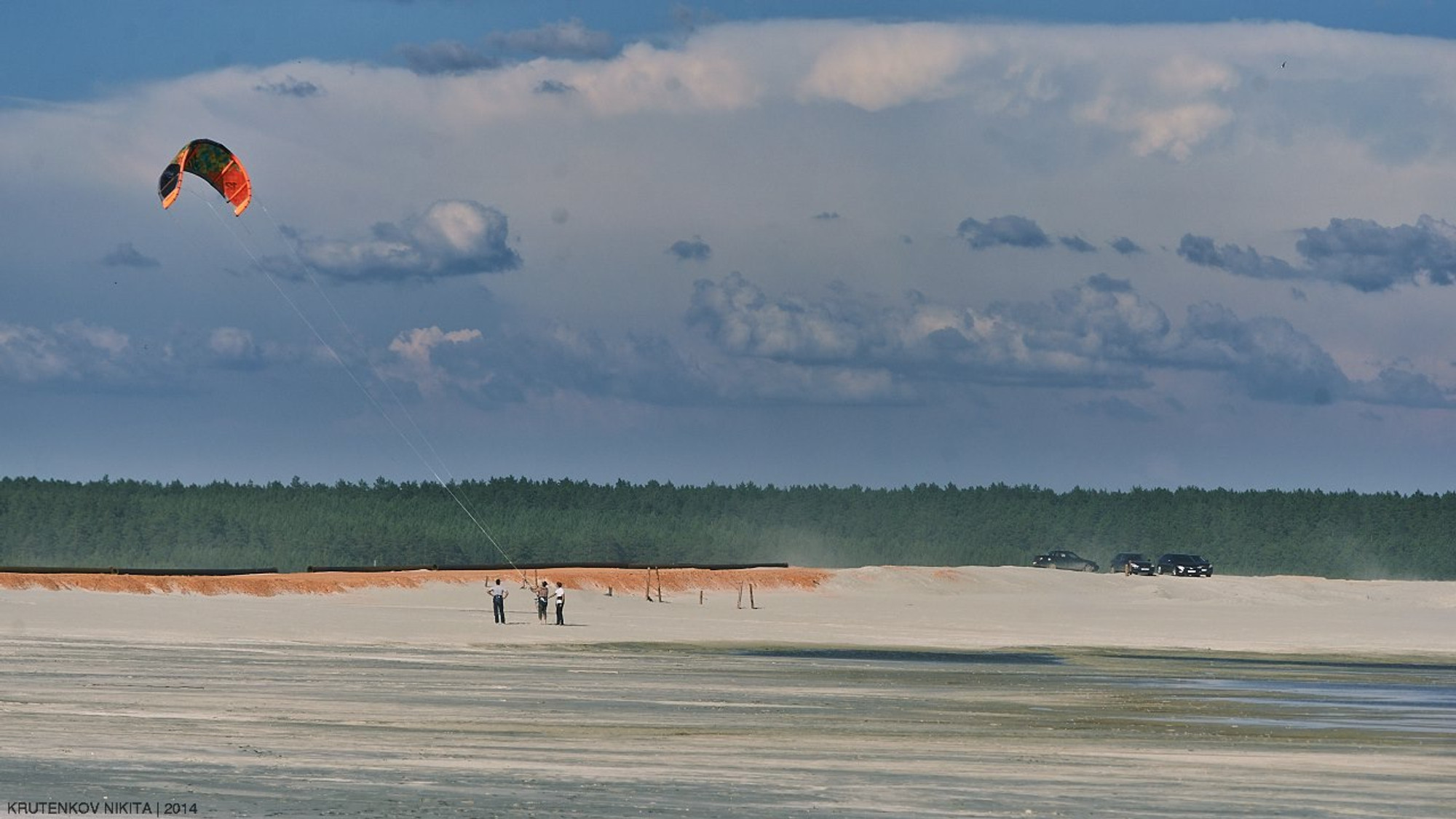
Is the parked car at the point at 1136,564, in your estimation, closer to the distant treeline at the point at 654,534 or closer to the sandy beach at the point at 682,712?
the distant treeline at the point at 654,534

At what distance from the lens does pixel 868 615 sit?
7350cm

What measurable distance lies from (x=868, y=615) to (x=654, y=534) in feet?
232

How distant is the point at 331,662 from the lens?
41.9m

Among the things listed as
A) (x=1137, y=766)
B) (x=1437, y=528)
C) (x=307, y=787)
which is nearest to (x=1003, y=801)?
(x=1137, y=766)

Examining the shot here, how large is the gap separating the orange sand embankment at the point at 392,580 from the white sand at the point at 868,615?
1.84ft

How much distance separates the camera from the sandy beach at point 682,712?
70.9ft

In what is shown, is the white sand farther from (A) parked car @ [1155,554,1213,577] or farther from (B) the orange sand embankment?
(A) parked car @ [1155,554,1213,577]

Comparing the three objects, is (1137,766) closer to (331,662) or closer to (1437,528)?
(331,662)

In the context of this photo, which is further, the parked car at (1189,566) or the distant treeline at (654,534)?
the distant treeline at (654,534)

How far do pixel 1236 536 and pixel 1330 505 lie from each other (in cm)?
3128

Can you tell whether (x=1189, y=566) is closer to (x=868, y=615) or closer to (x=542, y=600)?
(x=868, y=615)

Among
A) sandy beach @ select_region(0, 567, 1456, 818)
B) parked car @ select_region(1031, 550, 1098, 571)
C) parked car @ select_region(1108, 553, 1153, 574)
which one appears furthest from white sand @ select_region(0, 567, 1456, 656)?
parked car @ select_region(1031, 550, 1098, 571)

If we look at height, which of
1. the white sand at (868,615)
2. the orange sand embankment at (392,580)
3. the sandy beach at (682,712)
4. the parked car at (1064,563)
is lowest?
the sandy beach at (682,712)

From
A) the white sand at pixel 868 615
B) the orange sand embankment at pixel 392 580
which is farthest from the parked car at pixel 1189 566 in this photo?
the orange sand embankment at pixel 392 580
